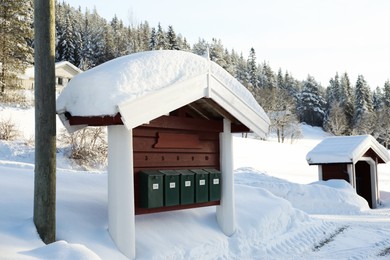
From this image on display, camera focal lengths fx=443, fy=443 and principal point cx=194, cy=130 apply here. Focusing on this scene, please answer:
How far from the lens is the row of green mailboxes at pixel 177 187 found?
728 cm

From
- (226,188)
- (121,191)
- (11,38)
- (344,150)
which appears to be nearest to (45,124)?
(121,191)

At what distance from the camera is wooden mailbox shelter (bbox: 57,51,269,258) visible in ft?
21.7

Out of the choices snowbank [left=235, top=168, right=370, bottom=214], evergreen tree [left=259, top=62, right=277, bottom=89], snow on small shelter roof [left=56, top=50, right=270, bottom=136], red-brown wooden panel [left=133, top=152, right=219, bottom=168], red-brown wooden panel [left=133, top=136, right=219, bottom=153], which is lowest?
snowbank [left=235, top=168, right=370, bottom=214]

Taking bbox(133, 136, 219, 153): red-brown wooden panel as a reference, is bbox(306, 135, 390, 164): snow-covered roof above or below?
below

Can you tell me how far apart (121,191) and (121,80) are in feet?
5.51

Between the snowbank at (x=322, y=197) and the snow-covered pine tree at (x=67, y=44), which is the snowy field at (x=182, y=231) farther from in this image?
the snow-covered pine tree at (x=67, y=44)

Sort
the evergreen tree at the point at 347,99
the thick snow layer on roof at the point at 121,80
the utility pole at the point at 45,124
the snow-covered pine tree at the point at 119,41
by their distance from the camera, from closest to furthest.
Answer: the utility pole at the point at 45,124 → the thick snow layer on roof at the point at 121,80 → the evergreen tree at the point at 347,99 → the snow-covered pine tree at the point at 119,41

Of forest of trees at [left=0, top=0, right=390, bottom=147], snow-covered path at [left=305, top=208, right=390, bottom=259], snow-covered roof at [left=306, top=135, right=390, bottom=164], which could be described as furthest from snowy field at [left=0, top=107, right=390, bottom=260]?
forest of trees at [left=0, top=0, right=390, bottom=147]

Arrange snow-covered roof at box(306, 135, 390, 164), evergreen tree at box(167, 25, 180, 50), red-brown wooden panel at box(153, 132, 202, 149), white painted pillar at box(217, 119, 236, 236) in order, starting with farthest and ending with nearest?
evergreen tree at box(167, 25, 180, 50) → snow-covered roof at box(306, 135, 390, 164) → white painted pillar at box(217, 119, 236, 236) → red-brown wooden panel at box(153, 132, 202, 149)

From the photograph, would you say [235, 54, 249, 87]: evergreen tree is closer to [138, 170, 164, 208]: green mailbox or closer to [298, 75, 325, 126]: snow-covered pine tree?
[298, 75, 325, 126]: snow-covered pine tree

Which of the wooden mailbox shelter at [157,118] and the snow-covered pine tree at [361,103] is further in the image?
the snow-covered pine tree at [361,103]

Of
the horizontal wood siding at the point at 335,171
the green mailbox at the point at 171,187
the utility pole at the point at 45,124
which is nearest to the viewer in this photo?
the utility pole at the point at 45,124

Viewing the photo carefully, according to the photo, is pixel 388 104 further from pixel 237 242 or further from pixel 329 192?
pixel 237 242

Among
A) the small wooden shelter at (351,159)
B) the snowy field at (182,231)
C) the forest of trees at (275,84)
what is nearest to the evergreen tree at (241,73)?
the forest of trees at (275,84)
